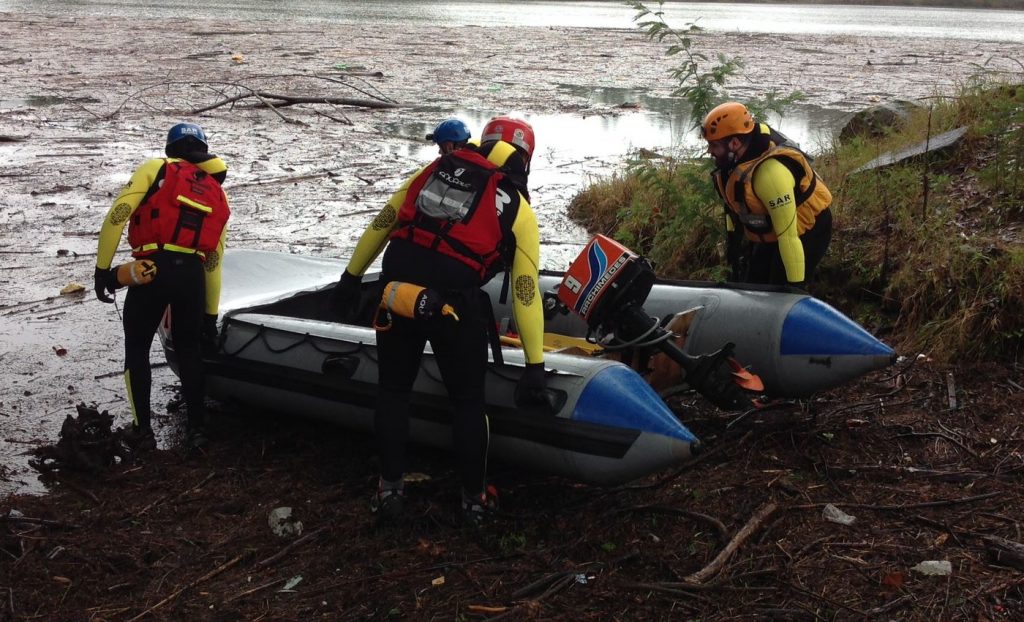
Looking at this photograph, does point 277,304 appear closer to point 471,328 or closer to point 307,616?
point 471,328

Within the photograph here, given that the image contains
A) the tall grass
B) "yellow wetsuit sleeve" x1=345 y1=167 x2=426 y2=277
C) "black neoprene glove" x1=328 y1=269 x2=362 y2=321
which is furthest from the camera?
the tall grass

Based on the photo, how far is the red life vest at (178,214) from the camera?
4.47 m

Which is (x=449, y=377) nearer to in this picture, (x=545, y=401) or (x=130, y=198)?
(x=545, y=401)

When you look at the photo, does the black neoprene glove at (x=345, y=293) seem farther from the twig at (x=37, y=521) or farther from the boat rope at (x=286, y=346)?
the twig at (x=37, y=521)

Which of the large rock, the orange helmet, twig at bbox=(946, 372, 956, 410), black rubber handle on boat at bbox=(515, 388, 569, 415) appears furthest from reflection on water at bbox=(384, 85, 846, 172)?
black rubber handle on boat at bbox=(515, 388, 569, 415)

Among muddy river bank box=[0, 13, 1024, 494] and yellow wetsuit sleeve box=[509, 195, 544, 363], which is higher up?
yellow wetsuit sleeve box=[509, 195, 544, 363]

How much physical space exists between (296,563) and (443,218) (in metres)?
1.39


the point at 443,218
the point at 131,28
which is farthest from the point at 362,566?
the point at 131,28

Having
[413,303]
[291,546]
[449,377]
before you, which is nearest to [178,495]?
[291,546]

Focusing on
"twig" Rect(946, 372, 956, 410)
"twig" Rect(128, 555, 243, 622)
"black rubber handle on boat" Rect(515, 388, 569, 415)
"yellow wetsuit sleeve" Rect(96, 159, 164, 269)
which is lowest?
"twig" Rect(128, 555, 243, 622)

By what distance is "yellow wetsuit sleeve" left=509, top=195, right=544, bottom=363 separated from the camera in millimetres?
3760

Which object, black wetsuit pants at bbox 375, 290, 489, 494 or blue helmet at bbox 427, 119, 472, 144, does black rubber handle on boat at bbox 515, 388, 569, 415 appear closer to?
black wetsuit pants at bbox 375, 290, 489, 494

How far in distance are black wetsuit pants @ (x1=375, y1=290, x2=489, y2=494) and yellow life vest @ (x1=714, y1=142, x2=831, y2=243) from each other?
169 cm

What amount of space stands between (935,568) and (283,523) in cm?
243
